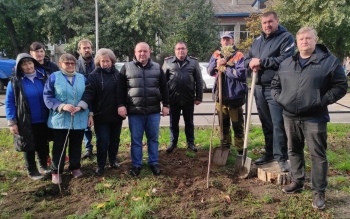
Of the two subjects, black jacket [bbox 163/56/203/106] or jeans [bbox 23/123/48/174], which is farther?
black jacket [bbox 163/56/203/106]

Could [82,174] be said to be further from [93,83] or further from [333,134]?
[333,134]

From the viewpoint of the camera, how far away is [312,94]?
345cm

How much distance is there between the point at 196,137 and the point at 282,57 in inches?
118

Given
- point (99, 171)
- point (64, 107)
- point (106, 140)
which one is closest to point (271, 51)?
point (106, 140)

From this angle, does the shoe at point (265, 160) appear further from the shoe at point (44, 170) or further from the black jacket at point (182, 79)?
the shoe at point (44, 170)

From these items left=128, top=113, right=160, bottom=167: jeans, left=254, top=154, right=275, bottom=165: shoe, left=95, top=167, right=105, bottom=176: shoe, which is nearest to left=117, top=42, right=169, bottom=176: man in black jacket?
left=128, top=113, right=160, bottom=167: jeans

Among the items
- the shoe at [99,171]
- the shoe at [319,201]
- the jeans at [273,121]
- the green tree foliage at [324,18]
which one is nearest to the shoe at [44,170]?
the shoe at [99,171]

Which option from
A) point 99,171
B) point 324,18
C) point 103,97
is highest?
point 324,18

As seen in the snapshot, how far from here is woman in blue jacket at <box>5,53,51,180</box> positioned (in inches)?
169

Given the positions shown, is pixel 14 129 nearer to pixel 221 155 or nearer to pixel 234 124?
pixel 221 155

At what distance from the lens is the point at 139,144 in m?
4.70

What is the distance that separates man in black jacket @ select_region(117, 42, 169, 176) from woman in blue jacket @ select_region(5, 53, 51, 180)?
112 cm

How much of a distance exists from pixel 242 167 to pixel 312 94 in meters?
1.66

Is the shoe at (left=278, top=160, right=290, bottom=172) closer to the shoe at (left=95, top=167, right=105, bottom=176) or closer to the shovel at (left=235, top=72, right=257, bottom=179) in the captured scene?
the shovel at (left=235, top=72, right=257, bottom=179)
